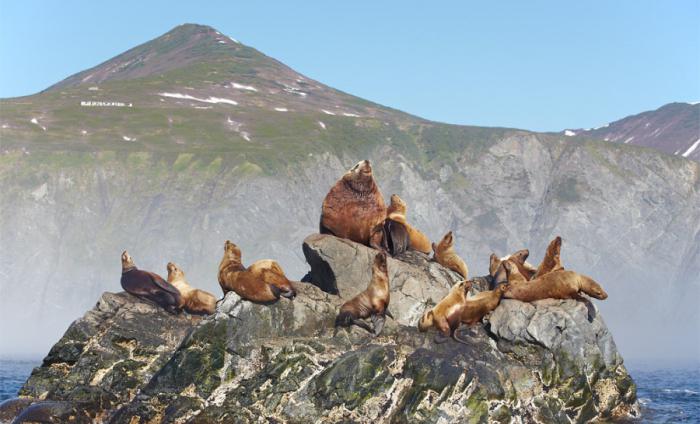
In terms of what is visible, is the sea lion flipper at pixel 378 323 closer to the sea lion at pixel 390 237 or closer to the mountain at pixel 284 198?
the sea lion at pixel 390 237

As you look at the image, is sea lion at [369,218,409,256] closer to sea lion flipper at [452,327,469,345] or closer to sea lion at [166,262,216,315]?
sea lion flipper at [452,327,469,345]

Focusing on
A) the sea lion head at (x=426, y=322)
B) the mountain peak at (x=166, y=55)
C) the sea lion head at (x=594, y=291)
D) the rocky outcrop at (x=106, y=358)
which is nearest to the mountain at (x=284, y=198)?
the rocky outcrop at (x=106, y=358)

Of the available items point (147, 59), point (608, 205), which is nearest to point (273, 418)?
point (608, 205)

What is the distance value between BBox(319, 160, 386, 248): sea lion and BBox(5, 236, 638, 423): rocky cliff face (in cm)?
73

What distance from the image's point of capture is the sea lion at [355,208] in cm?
1678

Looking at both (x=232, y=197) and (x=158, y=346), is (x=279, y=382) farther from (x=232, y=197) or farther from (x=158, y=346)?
(x=232, y=197)

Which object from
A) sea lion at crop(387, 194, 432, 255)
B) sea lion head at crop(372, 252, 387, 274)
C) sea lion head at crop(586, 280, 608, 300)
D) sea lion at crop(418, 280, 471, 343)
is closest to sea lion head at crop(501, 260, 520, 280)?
sea lion head at crop(586, 280, 608, 300)

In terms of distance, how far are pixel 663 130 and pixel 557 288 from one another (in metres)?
98.9

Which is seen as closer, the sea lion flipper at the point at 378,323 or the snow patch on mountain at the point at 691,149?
the sea lion flipper at the point at 378,323

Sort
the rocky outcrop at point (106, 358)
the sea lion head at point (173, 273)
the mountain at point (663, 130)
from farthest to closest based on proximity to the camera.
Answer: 1. the mountain at point (663, 130)
2. the sea lion head at point (173, 273)
3. the rocky outcrop at point (106, 358)

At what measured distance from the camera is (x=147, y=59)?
411 feet

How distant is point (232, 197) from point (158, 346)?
43.3 m

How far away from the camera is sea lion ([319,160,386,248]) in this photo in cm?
1678

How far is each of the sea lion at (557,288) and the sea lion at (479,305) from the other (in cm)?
46
